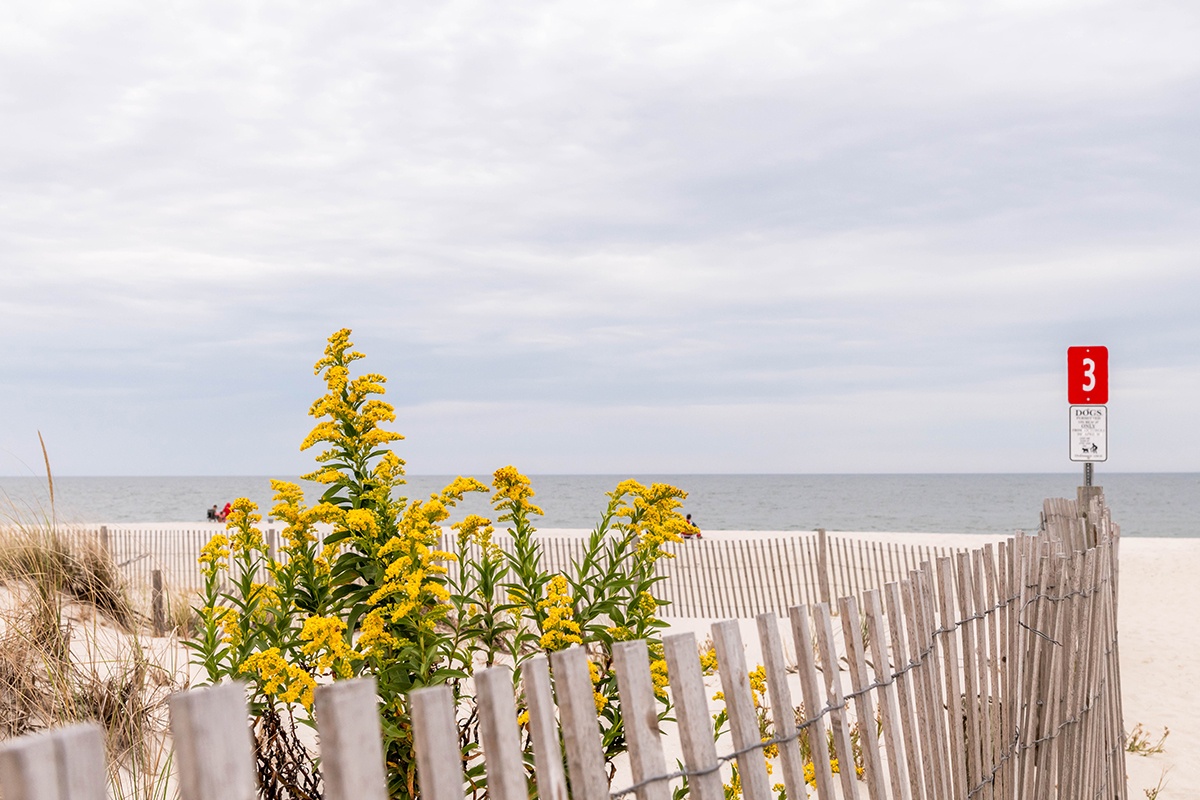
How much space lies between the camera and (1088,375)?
1076cm

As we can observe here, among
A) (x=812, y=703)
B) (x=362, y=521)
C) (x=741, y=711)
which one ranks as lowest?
(x=812, y=703)

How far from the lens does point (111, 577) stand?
→ 8391 mm

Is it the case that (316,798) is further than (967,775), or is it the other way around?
(316,798)

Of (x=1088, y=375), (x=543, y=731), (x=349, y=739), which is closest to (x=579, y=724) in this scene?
(x=543, y=731)

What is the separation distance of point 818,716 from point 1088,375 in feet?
32.3

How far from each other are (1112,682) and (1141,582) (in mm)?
13879

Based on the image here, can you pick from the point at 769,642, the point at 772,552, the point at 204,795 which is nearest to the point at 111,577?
the point at 769,642

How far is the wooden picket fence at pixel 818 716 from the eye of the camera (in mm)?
1013

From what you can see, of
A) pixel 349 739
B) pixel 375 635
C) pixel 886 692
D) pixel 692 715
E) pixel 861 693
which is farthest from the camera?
pixel 375 635

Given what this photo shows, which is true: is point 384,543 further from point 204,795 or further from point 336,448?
point 204,795

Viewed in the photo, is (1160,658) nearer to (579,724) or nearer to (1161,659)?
(1161,659)

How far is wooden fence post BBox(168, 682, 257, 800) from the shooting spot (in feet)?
3.21

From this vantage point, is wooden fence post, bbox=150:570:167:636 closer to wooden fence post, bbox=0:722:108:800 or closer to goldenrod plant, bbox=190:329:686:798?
goldenrod plant, bbox=190:329:686:798

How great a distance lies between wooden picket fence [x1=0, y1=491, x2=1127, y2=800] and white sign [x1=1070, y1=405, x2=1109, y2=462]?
5042mm
